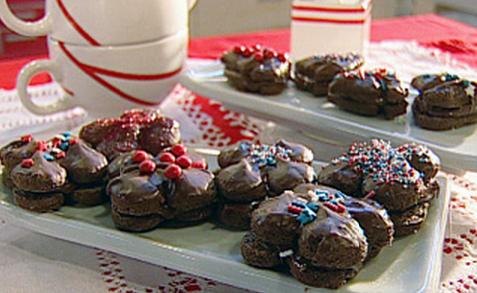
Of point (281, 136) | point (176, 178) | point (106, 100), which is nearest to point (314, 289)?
point (176, 178)

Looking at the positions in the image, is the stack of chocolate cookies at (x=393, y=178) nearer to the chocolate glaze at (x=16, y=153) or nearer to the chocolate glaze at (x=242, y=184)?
the chocolate glaze at (x=242, y=184)

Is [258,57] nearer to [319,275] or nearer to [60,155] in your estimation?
[60,155]

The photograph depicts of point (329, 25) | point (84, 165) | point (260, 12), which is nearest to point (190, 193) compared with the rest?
point (84, 165)

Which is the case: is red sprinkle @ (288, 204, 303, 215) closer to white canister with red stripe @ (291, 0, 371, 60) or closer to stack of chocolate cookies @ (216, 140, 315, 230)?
stack of chocolate cookies @ (216, 140, 315, 230)

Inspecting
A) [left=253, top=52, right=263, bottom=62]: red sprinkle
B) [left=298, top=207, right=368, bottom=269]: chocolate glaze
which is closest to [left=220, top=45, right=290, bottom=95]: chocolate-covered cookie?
[left=253, top=52, right=263, bottom=62]: red sprinkle

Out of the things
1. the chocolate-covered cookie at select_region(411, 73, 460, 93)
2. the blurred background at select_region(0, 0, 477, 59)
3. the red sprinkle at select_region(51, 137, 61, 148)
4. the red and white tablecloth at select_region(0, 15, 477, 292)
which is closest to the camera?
the red and white tablecloth at select_region(0, 15, 477, 292)

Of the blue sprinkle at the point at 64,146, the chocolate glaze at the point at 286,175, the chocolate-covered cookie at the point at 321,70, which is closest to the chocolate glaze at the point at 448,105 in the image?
the chocolate-covered cookie at the point at 321,70
